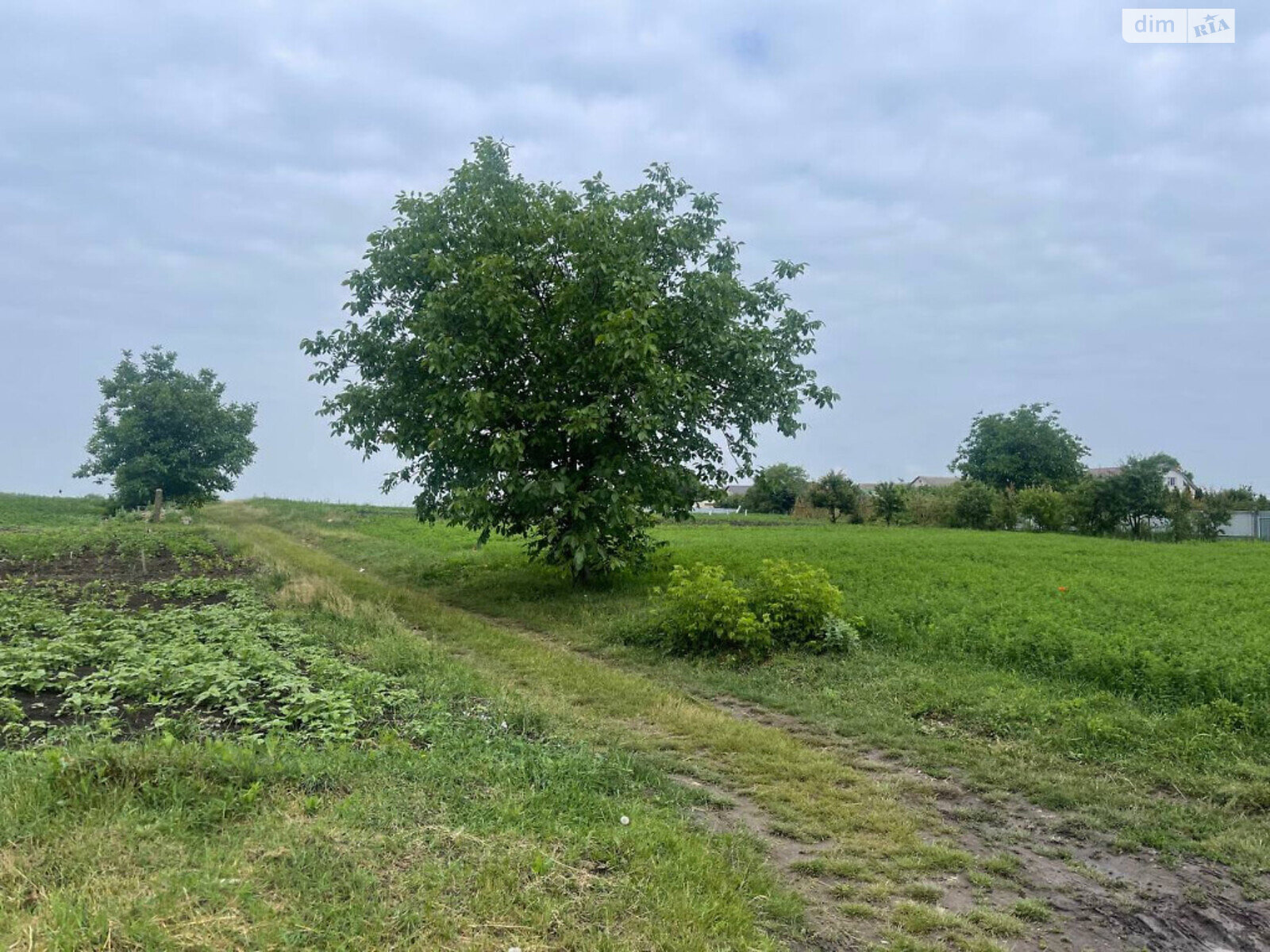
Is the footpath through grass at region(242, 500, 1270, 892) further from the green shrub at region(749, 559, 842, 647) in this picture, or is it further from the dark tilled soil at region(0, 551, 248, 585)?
the dark tilled soil at region(0, 551, 248, 585)

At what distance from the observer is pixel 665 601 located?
1185 cm

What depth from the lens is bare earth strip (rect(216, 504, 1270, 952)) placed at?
13.1ft

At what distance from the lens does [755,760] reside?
20.7 feet

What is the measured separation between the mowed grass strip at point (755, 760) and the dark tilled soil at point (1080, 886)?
174 millimetres

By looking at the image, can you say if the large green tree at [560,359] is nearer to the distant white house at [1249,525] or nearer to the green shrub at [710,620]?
the green shrub at [710,620]

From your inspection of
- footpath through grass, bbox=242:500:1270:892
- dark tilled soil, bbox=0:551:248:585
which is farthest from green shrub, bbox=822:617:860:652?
dark tilled soil, bbox=0:551:248:585

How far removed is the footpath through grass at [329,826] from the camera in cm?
326

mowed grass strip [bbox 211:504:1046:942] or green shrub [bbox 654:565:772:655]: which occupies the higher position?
green shrub [bbox 654:565:772:655]

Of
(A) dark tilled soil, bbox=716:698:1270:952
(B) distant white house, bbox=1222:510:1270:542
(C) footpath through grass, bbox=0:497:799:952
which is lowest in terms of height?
(A) dark tilled soil, bbox=716:698:1270:952

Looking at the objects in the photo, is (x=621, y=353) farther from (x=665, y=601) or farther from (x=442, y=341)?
(x=665, y=601)

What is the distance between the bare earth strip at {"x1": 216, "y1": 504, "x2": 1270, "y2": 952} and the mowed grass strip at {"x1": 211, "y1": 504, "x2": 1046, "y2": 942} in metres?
0.02

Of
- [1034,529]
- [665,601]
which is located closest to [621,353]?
[665,601]

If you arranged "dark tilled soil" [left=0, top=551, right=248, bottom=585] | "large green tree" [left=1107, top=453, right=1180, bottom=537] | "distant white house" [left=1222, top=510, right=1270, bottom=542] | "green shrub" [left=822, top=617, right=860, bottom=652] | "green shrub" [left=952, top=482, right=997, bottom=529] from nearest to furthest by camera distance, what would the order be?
"green shrub" [left=822, top=617, right=860, bottom=652] < "dark tilled soil" [left=0, top=551, right=248, bottom=585] < "large green tree" [left=1107, top=453, right=1180, bottom=537] < "green shrub" [left=952, top=482, right=997, bottom=529] < "distant white house" [left=1222, top=510, right=1270, bottom=542]

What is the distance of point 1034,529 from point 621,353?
34781mm
